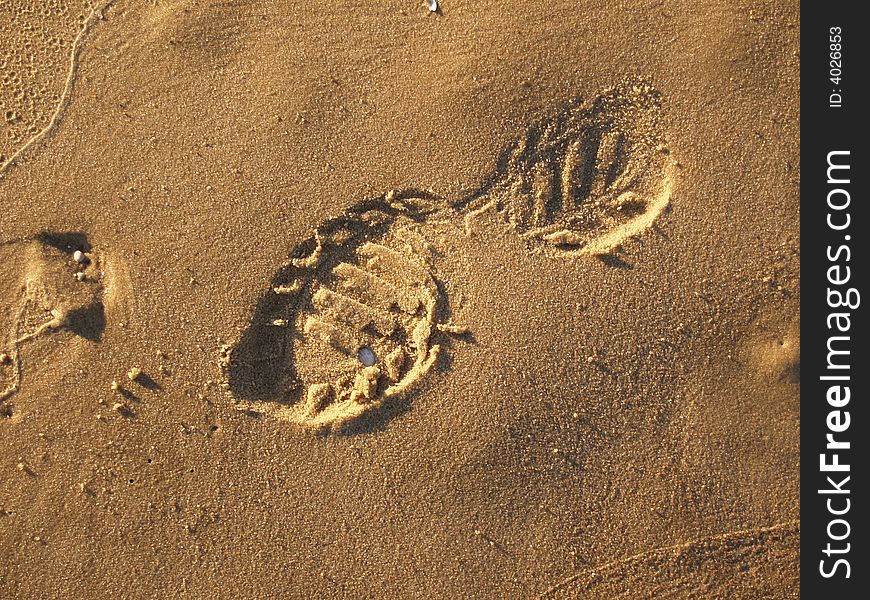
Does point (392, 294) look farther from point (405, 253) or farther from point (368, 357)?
point (368, 357)

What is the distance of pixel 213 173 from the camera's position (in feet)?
19.5

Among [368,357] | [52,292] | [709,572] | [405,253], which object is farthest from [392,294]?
[709,572]

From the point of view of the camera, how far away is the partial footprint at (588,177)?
19.6 ft

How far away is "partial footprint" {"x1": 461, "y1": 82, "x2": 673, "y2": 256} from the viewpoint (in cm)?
598

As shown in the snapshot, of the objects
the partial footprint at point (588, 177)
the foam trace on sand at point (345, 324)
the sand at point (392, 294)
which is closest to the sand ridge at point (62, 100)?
the sand at point (392, 294)

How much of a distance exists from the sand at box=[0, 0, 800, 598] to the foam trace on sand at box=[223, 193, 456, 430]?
0.03 m

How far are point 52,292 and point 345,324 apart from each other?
224cm

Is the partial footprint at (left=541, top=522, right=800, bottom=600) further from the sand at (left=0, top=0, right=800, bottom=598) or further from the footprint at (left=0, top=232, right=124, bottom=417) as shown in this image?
the footprint at (left=0, top=232, right=124, bottom=417)

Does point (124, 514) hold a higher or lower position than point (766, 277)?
lower

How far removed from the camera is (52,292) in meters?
5.95
